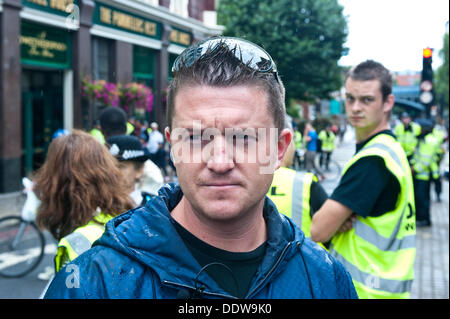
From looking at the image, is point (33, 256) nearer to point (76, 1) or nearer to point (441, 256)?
point (441, 256)

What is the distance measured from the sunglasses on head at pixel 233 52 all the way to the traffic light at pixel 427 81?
28.3ft

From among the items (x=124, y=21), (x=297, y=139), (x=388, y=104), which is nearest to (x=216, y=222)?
(x=388, y=104)

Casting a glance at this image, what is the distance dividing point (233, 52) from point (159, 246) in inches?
22.9

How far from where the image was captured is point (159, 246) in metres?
1.36

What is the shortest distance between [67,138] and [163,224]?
1626mm

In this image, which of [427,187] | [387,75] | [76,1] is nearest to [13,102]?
[76,1]

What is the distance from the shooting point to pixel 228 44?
145cm

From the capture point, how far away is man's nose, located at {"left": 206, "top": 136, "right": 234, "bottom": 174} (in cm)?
134

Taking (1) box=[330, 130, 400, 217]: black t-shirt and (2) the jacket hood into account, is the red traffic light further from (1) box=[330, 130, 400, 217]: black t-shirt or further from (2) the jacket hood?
(2) the jacket hood

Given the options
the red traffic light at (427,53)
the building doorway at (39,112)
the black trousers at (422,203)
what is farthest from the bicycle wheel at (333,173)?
the building doorway at (39,112)

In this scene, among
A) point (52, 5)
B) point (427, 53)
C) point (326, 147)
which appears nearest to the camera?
point (427, 53)

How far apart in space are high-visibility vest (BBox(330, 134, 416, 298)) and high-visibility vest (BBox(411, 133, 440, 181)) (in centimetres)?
717

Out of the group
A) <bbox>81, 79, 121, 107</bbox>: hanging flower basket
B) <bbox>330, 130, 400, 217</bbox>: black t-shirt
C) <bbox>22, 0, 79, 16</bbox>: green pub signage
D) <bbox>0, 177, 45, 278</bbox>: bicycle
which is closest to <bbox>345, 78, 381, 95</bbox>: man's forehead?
<bbox>330, 130, 400, 217</bbox>: black t-shirt

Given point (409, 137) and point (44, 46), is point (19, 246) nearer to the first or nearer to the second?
point (409, 137)
